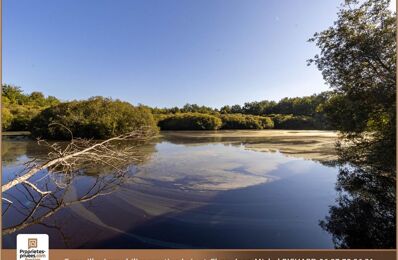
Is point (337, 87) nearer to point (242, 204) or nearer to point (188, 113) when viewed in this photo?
point (242, 204)

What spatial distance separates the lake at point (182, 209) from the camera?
2.76 metres

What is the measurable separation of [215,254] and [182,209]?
1270mm

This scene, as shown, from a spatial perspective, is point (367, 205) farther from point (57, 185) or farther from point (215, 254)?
point (57, 185)

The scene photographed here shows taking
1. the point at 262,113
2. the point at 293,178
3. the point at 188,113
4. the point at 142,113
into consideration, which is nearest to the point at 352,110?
the point at 293,178

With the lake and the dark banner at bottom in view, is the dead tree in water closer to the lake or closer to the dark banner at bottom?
the lake

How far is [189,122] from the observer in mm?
18406

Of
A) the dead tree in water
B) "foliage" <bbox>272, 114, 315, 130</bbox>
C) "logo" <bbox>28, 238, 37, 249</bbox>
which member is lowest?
"logo" <bbox>28, 238, 37, 249</bbox>

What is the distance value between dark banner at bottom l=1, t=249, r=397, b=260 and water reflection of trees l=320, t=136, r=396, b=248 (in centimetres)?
21

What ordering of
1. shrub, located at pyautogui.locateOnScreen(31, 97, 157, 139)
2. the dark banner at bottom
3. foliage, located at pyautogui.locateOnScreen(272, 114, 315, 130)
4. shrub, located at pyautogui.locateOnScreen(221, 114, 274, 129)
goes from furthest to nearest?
shrub, located at pyautogui.locateOnScreen(221, 114, 274, 129) < foliage, located at pyautogui.locateOnScreen(272, 114, 315, 130) < shrub, located at pyautogui.locateOnScreen(31, 97, 157, 139) < the dark banner at bottom

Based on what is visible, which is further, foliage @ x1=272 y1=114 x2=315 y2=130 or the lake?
foliage @ x1=272 y1=114 x2=315 y2=130

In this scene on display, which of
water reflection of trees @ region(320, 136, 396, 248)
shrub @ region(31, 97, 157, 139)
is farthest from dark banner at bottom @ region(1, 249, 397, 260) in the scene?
shrub @ region(31, 97, 157, 139)

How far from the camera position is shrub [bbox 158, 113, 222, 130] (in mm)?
17922

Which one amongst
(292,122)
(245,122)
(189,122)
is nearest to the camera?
(189,122)

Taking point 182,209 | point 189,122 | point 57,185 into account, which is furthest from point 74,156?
point 189,122
